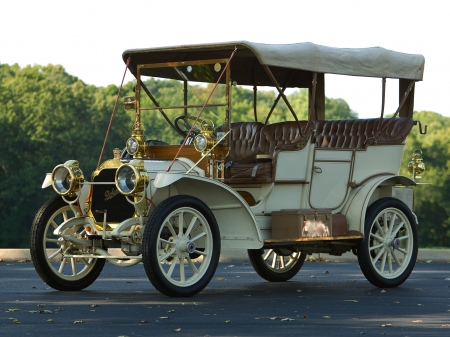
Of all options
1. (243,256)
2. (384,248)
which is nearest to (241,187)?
(384,248)

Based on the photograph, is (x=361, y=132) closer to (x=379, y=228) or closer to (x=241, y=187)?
(x=379, y=228)

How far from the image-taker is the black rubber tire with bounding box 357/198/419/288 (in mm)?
11273

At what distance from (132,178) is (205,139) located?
1014 millimetres

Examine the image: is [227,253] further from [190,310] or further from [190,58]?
[190,310]

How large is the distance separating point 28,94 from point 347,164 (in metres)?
54.4

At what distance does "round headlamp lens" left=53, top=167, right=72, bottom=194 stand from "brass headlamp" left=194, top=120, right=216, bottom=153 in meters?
1.32

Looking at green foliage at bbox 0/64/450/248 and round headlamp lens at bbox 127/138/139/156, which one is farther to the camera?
green foliage at bbox 0/64/450/248

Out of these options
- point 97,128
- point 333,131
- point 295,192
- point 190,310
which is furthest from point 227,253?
point 97,128

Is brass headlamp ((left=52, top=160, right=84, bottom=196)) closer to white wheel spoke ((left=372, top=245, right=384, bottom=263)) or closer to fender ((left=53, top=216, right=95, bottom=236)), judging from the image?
fender ((left=53, top=216, right=95, bottom=236))

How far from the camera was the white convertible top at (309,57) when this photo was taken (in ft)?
35.0

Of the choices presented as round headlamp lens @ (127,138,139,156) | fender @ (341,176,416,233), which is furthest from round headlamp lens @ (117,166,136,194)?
fender @ (341,176,416,233)

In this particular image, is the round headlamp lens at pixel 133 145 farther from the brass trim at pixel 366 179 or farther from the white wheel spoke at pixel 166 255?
the brass trim at pixel 366 179

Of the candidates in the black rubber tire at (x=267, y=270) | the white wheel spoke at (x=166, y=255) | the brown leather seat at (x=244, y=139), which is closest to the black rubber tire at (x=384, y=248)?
the black rubber tire at (x=267, y=270)

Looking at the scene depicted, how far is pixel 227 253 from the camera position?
16531 millimetres
